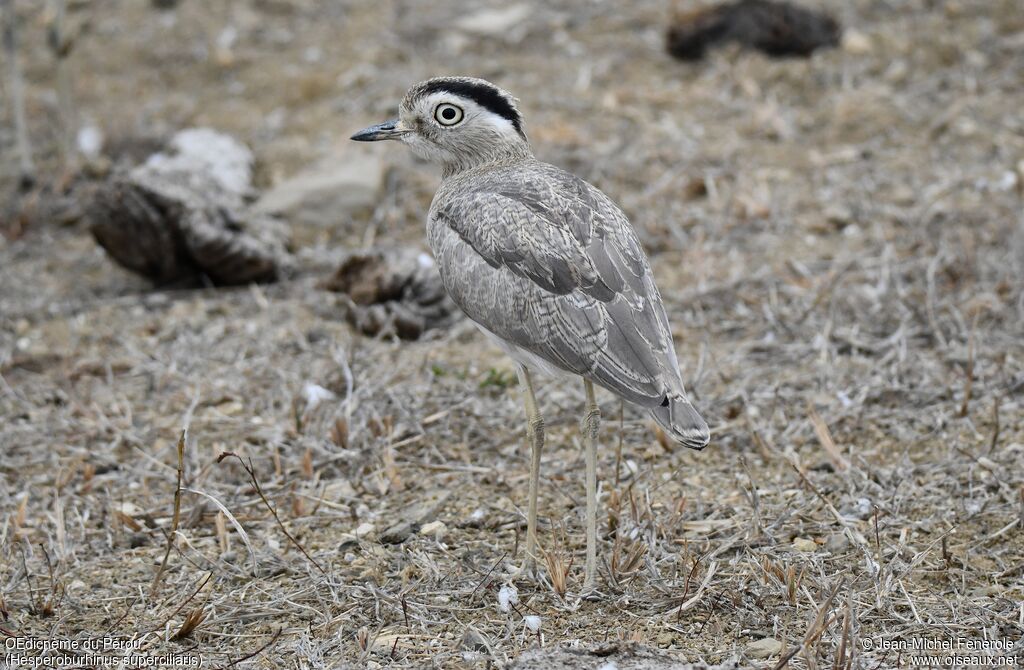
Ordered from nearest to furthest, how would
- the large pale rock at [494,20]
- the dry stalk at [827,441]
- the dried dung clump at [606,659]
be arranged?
the dried dung clump at [606,659], the dry stalk at [827,441], the large pale rock at [494,20]

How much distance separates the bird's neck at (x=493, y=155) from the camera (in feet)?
15.6

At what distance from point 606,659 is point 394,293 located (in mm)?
3058

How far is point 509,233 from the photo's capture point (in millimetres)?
4137

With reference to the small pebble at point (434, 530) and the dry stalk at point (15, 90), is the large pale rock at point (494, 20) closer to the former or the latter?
the dry stalk at point (15, 90)

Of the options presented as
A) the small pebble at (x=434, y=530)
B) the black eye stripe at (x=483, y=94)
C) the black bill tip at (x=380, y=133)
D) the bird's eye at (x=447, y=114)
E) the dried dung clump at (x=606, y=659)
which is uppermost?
the black eye stripe at (x=483, y=94)

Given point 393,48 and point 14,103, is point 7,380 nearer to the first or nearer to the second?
point 14,103

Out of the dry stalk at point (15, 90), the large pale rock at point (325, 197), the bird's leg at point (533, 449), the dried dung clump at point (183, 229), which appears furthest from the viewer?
the dry stalk at point (15, 90)

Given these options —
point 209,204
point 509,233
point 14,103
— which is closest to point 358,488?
point 509,233

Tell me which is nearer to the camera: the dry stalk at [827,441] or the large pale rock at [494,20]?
the dry stalk at [827,441]

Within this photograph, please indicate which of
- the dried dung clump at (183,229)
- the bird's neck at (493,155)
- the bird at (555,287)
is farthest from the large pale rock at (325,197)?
the bird at (555,287)

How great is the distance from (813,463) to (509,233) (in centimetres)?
163

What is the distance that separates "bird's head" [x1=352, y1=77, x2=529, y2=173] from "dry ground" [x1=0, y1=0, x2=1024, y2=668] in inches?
45.5

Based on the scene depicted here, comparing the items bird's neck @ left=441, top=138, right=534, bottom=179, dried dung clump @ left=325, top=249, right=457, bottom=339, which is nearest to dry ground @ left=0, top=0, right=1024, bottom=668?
dried dung clump @ left=325, top=249, right=457, bottom=339

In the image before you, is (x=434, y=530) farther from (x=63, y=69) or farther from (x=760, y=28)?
(x=760, y=28)
